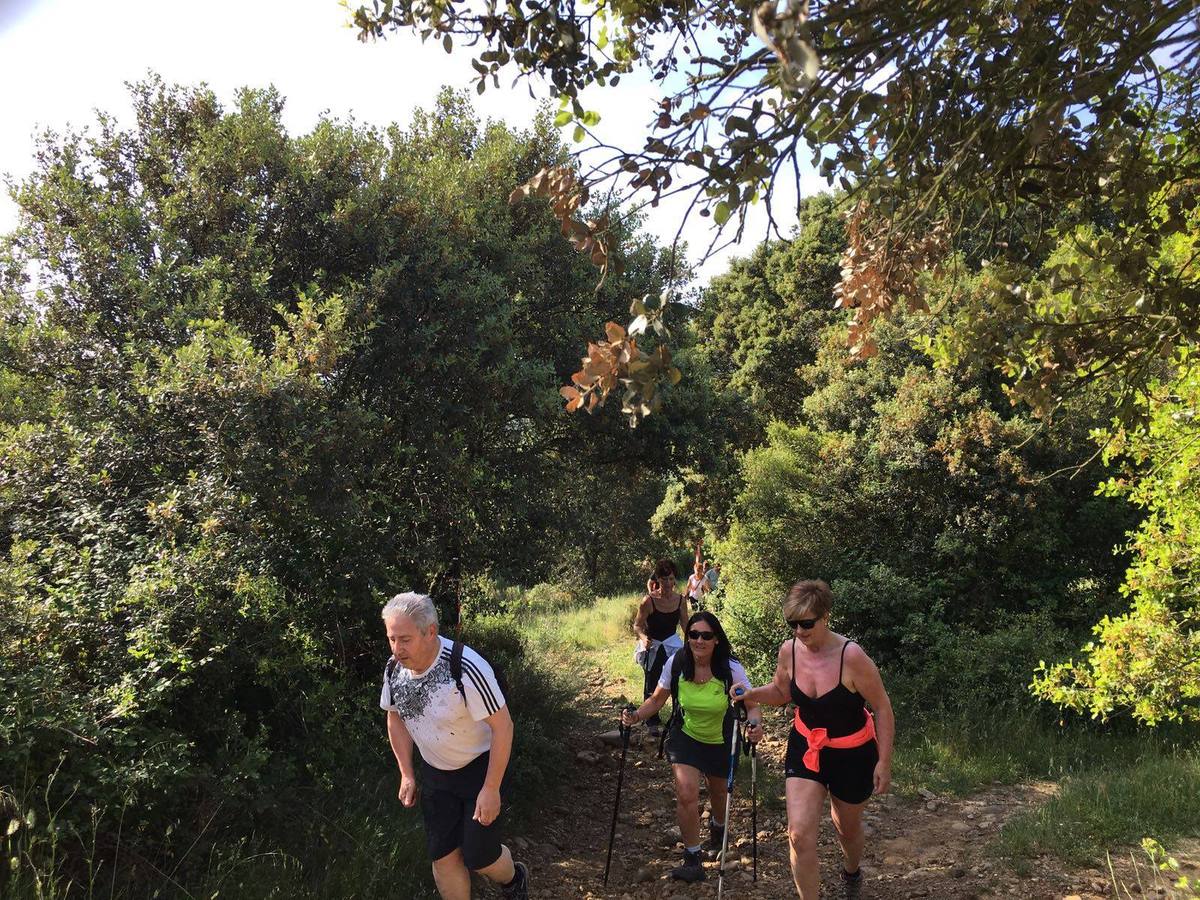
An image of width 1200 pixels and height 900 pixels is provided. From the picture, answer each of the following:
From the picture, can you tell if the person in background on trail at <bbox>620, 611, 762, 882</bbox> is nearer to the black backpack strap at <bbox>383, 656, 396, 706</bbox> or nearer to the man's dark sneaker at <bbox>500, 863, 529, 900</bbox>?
the man's dark sneaker at <bbox>500, 863, 529, 900</bbox>

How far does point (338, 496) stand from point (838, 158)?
182 inches

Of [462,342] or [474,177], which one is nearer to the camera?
[462,342]

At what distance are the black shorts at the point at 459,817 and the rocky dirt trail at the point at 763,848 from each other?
72.0 inches

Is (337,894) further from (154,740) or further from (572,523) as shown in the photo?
(572,523)

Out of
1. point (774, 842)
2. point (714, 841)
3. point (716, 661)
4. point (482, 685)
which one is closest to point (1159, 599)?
point (774, 842)

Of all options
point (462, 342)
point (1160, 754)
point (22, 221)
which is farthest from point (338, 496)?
point (1160, 754)

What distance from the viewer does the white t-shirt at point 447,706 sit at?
4.07m

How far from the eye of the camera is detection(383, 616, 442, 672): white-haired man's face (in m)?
3.96

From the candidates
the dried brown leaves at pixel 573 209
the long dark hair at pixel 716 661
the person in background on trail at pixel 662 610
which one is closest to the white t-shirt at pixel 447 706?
the long dark hair at pixel 716 661

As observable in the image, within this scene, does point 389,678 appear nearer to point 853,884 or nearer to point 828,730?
point 828,730

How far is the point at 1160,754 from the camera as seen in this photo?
843 cm

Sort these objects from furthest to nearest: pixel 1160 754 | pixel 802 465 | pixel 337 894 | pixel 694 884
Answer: pixel 802 465 → pixel 1160 754 → pixel 694 884 → pixel 337 894

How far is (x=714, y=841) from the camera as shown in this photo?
20.6 ft

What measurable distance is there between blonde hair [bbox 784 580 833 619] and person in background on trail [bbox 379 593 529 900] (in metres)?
1.61
